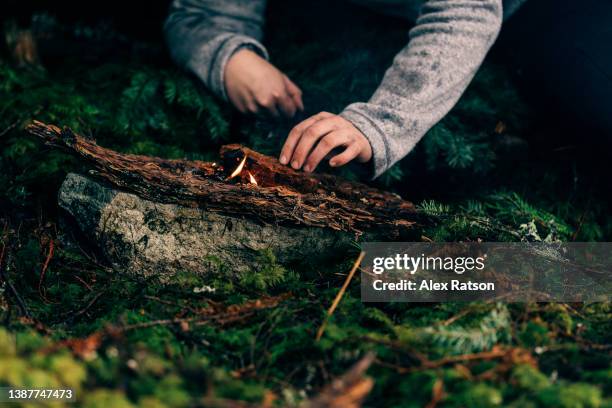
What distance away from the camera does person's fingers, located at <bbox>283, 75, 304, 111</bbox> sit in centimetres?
290

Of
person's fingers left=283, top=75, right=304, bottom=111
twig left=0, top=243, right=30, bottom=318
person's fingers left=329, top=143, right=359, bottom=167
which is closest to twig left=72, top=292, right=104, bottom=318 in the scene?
twig left=0, top=243, right=30, bottom=318

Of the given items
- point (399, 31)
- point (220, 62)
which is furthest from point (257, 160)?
point (399, 31)

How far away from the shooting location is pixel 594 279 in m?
2.03

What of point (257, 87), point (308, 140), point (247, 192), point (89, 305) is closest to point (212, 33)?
point (257, 87)

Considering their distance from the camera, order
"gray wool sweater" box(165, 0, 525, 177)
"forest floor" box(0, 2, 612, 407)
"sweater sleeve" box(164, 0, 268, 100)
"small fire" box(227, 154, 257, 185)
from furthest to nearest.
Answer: "sweater sleeve" box(164, 0, 268, 100) < "gray wool sweater" box(165, 0, 525, 177) < "small fire" box(227, 154, 257, 185) < "forest floor" box(0, 2, 612, 407)

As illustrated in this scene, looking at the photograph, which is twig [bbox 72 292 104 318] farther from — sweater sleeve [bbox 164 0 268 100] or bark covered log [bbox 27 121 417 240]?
sweater sleeve [bbox 164 0 268 100]

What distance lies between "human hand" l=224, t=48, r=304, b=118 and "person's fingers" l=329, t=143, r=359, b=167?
2.48ft

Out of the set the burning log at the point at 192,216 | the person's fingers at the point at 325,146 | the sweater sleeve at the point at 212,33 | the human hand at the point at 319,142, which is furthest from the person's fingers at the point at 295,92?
the burning log at the point at 192,216

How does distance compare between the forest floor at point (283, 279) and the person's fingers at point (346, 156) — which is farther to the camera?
the person's fingers at point (346, 156)

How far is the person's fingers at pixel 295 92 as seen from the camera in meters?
2.90

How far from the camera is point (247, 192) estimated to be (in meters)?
1.99

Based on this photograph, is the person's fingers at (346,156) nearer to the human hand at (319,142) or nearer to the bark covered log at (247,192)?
the human hand at (319,142)

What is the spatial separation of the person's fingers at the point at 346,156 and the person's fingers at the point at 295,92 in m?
0.78

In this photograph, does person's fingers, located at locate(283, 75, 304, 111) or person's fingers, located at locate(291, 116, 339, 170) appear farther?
person's fingers, located at locate(283, 75, 304, 111)
